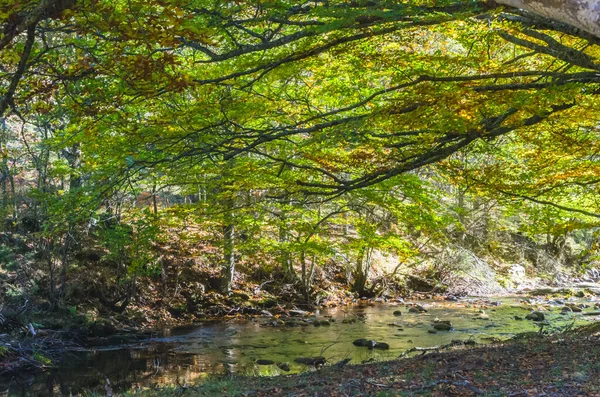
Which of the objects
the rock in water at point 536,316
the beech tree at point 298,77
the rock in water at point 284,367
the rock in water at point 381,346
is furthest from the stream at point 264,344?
the beech tree at point 298,77

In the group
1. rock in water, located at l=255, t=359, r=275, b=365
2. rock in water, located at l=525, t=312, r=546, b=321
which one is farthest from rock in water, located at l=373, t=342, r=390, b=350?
rock in water, located at l=525, t=312, r=546, b=321

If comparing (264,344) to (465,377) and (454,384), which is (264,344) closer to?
(465,377)

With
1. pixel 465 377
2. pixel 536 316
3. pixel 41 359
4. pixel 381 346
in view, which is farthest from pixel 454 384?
pixel 536 316

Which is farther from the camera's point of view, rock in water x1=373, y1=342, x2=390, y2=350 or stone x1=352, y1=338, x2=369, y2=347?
stone x1=352, y1=338, x2=369, y2=347

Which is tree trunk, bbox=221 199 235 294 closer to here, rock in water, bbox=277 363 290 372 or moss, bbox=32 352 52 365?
rock in water, bbox=277 363 290 372

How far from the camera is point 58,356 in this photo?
10992mm

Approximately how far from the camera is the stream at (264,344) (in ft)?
31.0

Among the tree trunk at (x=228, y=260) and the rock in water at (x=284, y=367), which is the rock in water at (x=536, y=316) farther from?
the tree trunk at (x=228, y=260)

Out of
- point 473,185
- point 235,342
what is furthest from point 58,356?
point 473,185

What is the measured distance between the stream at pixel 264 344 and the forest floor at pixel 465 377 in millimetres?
2386

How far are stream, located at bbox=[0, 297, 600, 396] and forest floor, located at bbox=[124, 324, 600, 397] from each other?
239 centimetres

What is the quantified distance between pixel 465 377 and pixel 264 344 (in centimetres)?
706

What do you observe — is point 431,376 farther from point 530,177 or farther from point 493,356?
point 530,177

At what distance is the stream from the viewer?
9438mm
